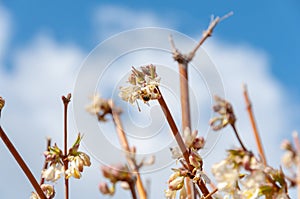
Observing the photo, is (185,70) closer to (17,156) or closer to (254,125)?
(254,125)

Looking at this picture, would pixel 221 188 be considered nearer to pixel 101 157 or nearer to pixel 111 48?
pixel 101 157

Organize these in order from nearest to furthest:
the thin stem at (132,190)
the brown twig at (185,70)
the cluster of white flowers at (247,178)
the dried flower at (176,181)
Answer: the cluster of white flowers at (247,178) < the dried flower at (176,181) < the brown twig at (185,70) < the thin stem at (132,190)

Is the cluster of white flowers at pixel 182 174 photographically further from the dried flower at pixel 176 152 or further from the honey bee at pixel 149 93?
the honey bee at pixel 149 93

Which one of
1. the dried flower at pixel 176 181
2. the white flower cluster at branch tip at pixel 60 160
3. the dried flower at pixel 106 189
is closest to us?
the dried flower at pixel 176 181

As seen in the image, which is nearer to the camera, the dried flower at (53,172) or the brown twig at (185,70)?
the dried flower at (53,172)

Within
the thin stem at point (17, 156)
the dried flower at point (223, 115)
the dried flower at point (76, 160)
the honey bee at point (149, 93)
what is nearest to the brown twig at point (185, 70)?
the dried flower at point (223, 115)

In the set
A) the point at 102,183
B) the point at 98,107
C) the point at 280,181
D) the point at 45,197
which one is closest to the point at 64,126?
the point at 45,197
